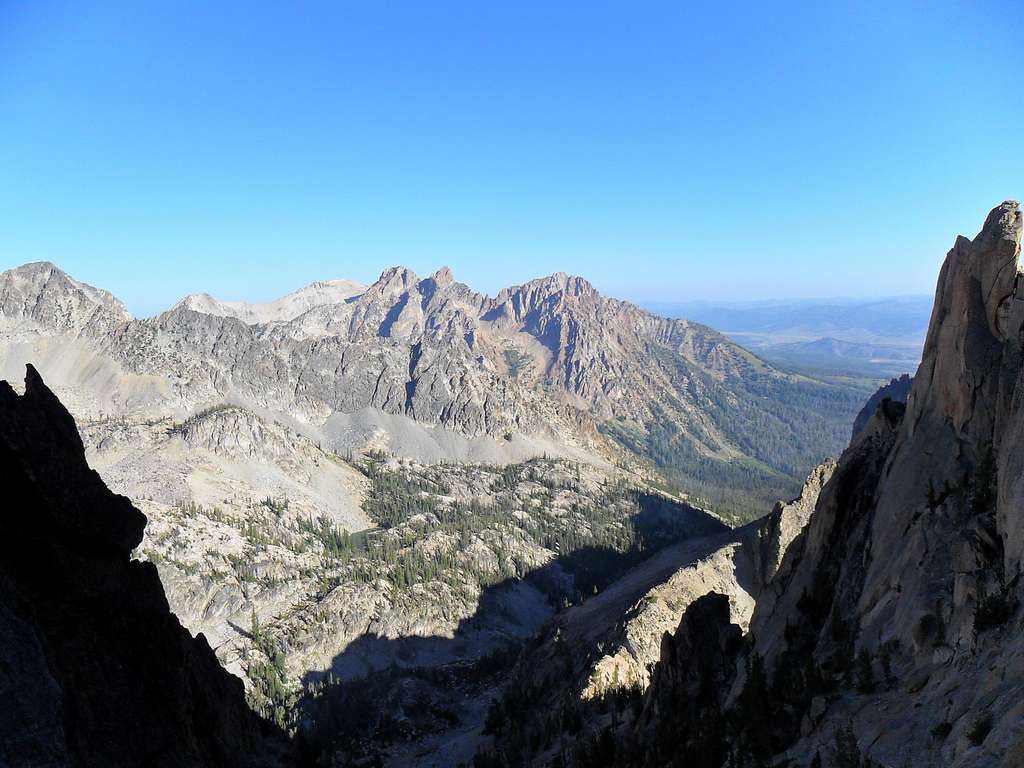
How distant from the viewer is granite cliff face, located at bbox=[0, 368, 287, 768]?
19.1m

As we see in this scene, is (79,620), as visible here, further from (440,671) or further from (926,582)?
(440,671)

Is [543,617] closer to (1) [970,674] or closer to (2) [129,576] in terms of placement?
(2) [129,576]

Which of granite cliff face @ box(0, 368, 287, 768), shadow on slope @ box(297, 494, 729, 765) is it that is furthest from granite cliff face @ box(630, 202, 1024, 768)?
shadow on slope @ box(297, 494, 729, 765)

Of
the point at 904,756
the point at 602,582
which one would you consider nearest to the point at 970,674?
the point at 904,756

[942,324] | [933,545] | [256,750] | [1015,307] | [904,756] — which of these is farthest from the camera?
[256,750]

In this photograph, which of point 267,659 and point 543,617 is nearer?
point 267,659

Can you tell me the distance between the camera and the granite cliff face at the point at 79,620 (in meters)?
19.1

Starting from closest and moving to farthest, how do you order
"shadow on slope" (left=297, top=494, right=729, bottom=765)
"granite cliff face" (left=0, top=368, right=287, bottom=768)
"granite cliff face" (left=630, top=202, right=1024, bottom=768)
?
"granite cliff face" (left=630, top=202, right=1024, bottom=768), "granite cliff face" (left=0, top=368, right=287, bottom=768), "shadow on slope" (left=297, top=494, right=729, bottom=765)

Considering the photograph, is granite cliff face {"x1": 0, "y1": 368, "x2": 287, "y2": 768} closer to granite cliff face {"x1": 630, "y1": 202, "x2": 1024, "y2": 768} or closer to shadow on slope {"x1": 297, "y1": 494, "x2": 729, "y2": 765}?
shadow on slope {"x1": 297, "y1": 494, "x2": 729, "y2": 765}

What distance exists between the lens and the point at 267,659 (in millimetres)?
109062

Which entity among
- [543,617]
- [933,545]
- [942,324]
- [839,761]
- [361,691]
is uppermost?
[942,324]

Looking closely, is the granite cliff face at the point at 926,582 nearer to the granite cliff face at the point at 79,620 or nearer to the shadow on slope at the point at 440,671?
the granite cliff face at the point at 79,620

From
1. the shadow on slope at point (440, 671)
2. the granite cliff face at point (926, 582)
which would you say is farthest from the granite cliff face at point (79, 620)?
the granite cliff face at point (926, 582)

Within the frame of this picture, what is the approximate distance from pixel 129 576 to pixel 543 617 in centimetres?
12725
